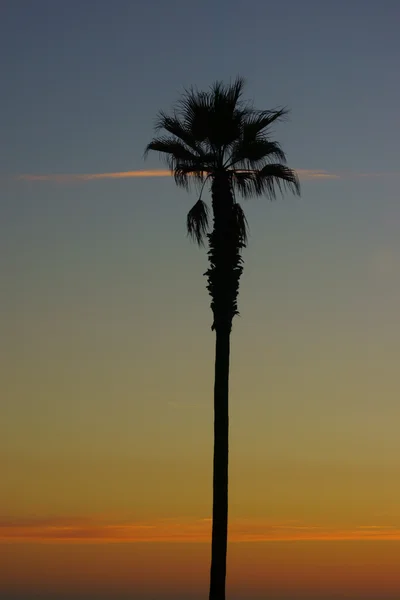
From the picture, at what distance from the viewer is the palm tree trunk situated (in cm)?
4331

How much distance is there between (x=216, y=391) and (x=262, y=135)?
8.16 m

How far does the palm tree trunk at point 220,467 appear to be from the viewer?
43.3 meters

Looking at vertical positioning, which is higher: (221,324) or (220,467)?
(221,324)

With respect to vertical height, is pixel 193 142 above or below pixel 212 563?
above

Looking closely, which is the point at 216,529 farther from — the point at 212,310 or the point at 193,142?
the point at 193,142

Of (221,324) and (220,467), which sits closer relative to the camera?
(220,467)

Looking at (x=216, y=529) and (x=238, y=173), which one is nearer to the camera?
(x=216, y=529)

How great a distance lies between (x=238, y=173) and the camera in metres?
46.8

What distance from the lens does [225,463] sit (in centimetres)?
4428

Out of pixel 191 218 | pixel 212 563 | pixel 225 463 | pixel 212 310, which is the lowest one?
pixel 212 563

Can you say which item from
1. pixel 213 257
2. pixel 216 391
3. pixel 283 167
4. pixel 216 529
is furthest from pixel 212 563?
pixel 283 167

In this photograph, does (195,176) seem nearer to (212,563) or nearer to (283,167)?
(283,167)

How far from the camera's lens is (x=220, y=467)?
145 ft

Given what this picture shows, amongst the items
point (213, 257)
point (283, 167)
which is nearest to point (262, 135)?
point (283, 167)
